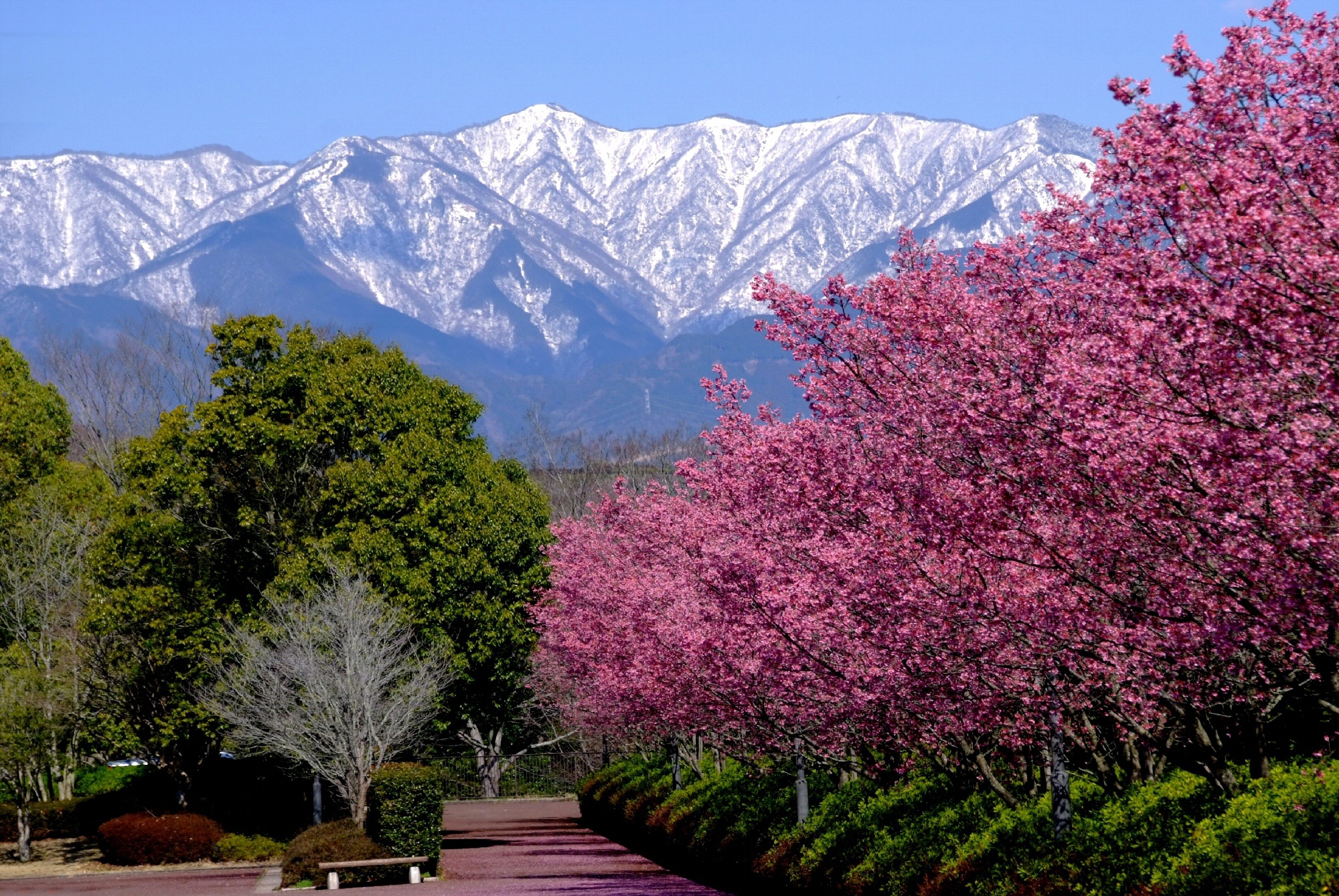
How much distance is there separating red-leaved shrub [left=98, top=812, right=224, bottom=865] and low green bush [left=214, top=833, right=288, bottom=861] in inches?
10.8

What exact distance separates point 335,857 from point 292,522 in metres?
9.40

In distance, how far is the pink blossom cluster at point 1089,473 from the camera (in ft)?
24.7

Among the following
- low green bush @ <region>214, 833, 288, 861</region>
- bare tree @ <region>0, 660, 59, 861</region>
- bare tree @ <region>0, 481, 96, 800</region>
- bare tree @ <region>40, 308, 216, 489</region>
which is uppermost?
bare tree @ <region>40, 308, 216, 489</region>

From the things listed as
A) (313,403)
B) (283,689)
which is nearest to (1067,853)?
(283,689)

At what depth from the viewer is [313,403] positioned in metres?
34.7

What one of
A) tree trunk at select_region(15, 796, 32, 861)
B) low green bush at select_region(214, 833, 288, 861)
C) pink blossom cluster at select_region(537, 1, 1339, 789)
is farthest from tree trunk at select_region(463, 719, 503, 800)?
pink blossom cluster at select_region(537, 1, 1339, 789)

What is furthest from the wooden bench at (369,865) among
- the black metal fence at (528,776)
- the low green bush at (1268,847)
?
the black metal fence at (528,776)

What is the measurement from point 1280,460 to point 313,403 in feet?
97.1

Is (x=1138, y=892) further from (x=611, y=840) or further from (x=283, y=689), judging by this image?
(x=611, y=840)

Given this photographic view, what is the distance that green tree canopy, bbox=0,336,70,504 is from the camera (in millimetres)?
40375

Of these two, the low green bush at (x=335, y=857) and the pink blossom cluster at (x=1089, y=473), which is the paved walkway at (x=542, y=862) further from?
the pink blossom cluster at (x=1089, y=473)

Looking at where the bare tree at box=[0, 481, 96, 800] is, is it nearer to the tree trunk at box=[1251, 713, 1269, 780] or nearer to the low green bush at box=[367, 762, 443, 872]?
the low green bush at box=[367, 762, 443, 872]

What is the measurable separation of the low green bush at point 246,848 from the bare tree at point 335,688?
157 inches

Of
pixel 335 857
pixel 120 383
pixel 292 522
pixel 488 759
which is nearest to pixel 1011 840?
pixel 335 857
